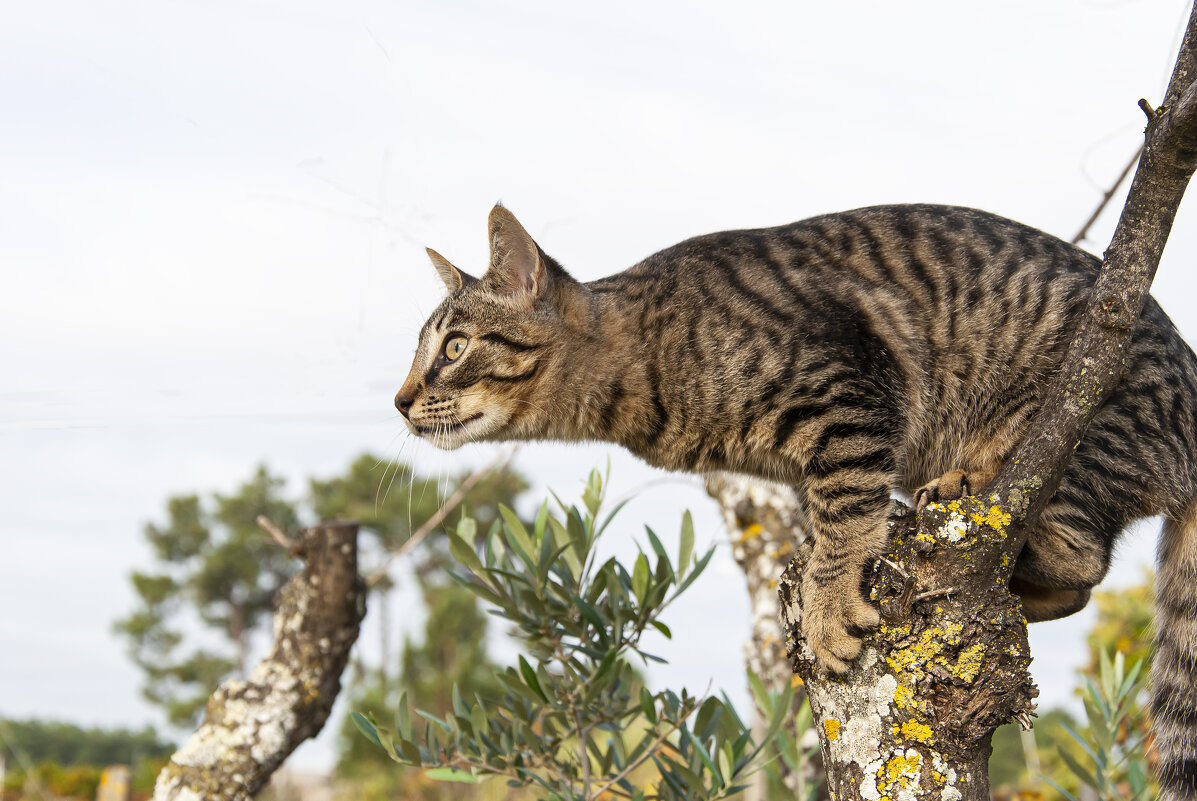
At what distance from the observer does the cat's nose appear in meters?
3.20

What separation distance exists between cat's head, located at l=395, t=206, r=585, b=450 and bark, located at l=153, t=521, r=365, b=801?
1279 mm

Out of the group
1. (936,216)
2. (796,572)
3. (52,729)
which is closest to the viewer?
(796,572)

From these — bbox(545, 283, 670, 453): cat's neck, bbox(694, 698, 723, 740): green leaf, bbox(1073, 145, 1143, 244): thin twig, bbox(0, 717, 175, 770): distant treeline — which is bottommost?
bbox(0, 717, 175, 770): distant treeline

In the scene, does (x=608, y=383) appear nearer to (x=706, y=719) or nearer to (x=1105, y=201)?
(x=706, y=719)

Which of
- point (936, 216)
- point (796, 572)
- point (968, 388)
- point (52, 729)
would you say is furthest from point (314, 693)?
point (52, 729)

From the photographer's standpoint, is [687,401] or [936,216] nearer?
[687,401]

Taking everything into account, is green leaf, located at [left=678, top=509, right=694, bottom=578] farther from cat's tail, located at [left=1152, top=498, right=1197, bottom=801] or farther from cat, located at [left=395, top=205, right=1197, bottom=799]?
cat's tail, located at [left=1152, top=498, right=1197, bottom=801]

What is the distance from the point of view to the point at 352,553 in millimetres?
4219

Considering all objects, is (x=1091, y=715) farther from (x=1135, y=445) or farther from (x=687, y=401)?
(x=687, y=401)

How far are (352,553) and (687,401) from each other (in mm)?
1921

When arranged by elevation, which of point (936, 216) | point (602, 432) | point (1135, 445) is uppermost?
point (936, 216)

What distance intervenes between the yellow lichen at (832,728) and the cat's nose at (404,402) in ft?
5.31

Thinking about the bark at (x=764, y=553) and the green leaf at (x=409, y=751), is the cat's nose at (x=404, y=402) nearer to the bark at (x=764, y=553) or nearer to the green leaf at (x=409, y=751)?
the green leaf at (x=409, y=751)

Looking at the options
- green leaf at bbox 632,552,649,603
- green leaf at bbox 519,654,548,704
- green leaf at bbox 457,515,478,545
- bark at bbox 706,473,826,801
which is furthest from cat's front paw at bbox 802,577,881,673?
bark at bbox 706,473,826,801
